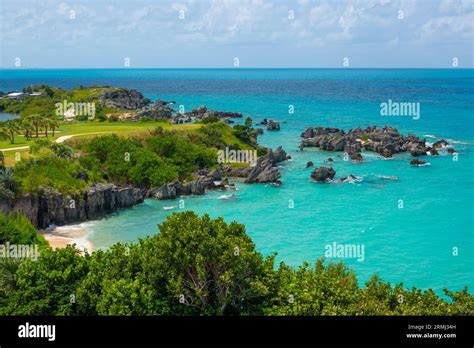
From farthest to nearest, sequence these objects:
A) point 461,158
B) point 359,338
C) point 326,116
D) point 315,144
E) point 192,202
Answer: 1. point 326,116
2. point 315,144
3. point 461,158
4. point 192,202
5. point 359,338

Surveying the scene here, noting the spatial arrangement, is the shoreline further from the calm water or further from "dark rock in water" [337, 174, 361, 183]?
"dark rock in water" [337, 174, 361, 183]

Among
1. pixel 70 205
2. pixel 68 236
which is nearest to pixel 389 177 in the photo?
pixel 70 205

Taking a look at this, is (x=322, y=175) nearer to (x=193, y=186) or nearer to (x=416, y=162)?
(x=193, y=186)

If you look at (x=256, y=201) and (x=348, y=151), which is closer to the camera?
(x=256, y=201)

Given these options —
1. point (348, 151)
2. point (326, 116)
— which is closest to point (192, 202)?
point (348, 151)

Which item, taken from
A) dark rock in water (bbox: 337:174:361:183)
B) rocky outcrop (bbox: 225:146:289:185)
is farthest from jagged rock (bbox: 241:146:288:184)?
dark rock in water (bbox: 337:174:361:183)

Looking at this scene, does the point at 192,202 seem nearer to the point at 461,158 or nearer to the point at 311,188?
the point at 311,188

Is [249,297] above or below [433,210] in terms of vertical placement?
above

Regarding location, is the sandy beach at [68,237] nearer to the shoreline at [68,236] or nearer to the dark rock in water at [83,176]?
the shoreline at [68,236]
